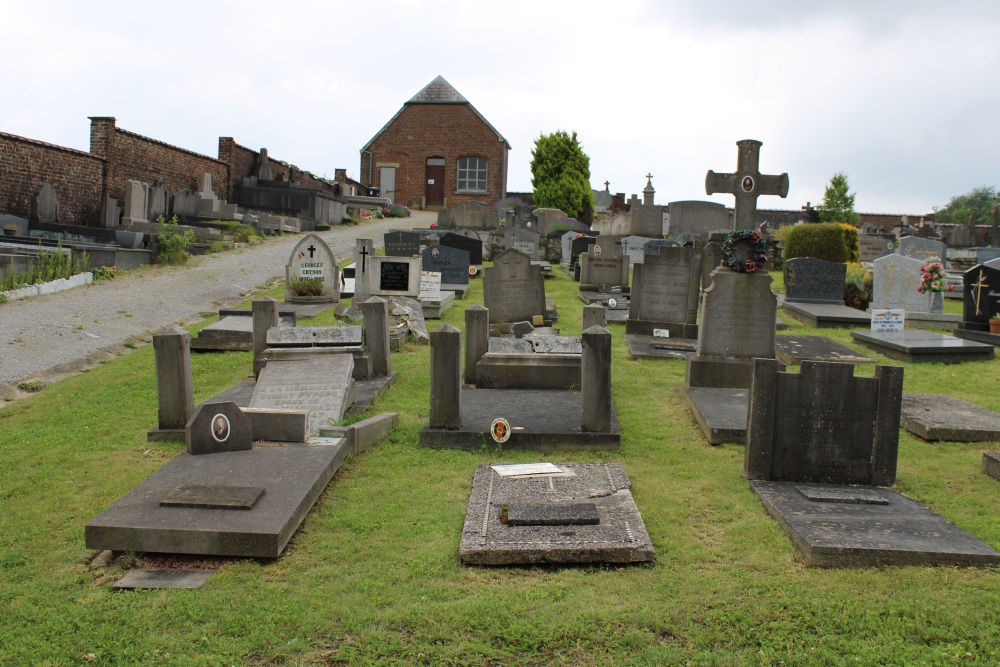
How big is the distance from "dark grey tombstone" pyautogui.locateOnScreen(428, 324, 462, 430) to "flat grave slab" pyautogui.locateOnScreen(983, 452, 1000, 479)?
405 cm

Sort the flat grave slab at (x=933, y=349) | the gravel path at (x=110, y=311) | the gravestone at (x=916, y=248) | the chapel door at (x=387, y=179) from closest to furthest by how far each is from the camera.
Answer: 1. the gravel path at (x=110, y=311)
2. the flat grave slab at (x=933, y=349)
3. the gravestone at (x=916, y=248)
4. the chapel door at (x=387, y=179)

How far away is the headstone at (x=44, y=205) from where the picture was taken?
1952cm

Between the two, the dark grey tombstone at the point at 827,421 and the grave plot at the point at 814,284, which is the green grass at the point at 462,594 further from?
the grave plot at the point at 814,284

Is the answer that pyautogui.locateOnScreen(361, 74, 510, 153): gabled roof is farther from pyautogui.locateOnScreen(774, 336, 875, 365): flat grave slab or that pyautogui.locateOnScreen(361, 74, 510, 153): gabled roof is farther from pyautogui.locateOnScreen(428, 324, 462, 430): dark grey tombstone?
pyautogui.locateOnScreen(428, 324, 462, 430): dark grey tombstone

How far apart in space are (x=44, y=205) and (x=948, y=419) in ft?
67.5

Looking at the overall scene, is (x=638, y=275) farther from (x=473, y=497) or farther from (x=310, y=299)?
(x=473, y=497)

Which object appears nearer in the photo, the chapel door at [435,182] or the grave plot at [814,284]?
the grave plot at [814,284]

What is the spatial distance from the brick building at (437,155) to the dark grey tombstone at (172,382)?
125ft

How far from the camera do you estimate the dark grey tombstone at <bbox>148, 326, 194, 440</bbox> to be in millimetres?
6340

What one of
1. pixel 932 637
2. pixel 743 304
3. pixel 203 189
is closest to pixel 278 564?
pixel 932 637

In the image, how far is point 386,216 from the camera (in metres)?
36.9

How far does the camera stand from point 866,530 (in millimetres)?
4395

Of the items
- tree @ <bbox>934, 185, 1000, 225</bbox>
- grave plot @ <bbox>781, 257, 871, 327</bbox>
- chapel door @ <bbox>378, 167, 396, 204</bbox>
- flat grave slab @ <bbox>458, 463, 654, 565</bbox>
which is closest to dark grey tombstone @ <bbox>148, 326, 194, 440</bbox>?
flat grave slab @ <bbox>458, 463, 654, 565</bbox>

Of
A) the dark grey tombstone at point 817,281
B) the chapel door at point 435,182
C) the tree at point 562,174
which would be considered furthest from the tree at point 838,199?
the dark grey tombstone at point 817,281
